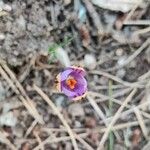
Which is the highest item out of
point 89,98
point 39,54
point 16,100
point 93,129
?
point 39,54

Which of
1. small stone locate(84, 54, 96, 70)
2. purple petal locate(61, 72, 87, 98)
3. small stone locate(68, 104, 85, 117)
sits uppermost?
small stone locate(84, 54, 96, 70)

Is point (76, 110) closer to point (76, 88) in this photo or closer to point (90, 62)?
point (76, 88)

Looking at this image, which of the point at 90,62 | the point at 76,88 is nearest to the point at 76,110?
the point at 76,88

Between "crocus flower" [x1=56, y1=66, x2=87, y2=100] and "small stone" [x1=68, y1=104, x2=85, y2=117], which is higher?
"crocus flower" [x1=56, y1=66, x2=87, y2=100]

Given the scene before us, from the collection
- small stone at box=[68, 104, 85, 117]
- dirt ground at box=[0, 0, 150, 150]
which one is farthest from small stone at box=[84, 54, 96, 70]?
small stone at box=[68, 104, 85, 117]

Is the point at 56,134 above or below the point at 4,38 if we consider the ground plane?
below

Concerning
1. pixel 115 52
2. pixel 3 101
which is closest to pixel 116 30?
pixel 115 52

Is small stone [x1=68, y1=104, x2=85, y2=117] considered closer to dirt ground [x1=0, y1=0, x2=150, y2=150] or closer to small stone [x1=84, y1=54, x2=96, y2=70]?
dirt ground [x1=0, y1=0, x2=150, y2=150]

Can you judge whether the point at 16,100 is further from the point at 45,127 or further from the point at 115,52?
the point at 115,52
